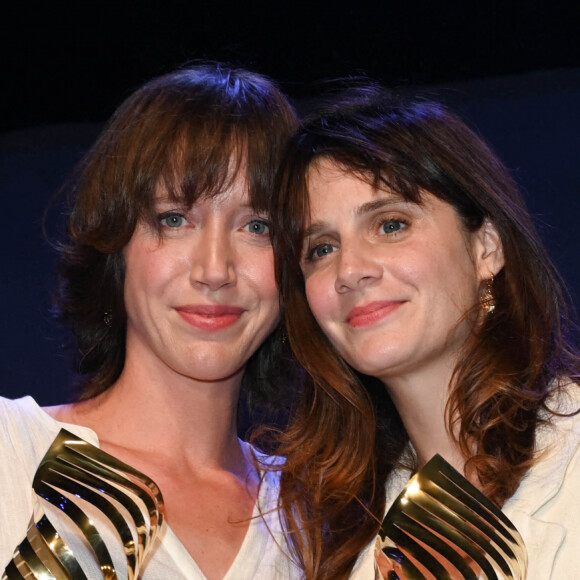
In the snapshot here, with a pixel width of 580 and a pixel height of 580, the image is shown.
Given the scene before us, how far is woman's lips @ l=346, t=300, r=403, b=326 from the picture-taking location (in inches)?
93.1

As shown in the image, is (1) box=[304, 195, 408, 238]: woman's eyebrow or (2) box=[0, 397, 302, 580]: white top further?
(1) box=[304, 195, 408, 238]: woman's eyebrow

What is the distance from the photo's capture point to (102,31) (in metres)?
3.07

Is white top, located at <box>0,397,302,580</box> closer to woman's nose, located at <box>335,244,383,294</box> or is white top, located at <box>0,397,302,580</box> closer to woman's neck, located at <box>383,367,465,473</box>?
woman's neck, located at <box>383,367,465,473</box>

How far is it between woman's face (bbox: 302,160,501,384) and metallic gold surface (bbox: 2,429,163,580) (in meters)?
0.63

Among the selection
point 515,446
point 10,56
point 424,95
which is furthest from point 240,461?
point 10,56

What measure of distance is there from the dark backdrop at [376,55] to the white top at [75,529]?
68cm

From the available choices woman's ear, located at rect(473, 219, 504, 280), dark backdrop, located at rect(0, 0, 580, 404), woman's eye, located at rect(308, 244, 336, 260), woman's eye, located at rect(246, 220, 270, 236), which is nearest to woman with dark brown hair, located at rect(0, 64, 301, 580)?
woman's eye, located at rect(246, 220, 270, 236)

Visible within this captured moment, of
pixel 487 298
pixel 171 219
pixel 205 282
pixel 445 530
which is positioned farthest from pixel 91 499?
pixel 487 298

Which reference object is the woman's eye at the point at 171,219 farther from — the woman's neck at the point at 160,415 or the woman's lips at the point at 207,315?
the woman's neck at the point at 160,415

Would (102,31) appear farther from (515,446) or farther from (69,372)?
(515,446)

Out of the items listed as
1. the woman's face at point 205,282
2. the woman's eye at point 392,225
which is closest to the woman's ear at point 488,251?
the woman's eye at point 392,225

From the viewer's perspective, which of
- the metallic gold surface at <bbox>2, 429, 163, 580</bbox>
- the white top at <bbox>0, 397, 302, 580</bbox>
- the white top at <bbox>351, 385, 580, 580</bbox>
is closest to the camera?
the metallic gold surface at <bbox>2, 429, 163, 580</bbox>

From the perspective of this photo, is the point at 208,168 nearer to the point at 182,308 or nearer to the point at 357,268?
the point at 182,308

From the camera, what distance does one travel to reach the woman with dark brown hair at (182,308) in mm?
2508
